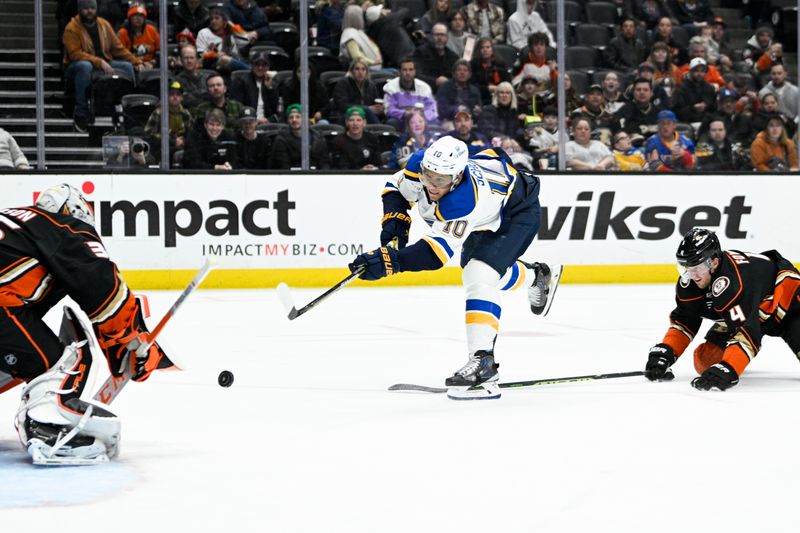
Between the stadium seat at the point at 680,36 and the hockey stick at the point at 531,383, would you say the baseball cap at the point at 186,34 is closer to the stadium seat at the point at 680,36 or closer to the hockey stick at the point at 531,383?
the stadium seat at the point at 680,36

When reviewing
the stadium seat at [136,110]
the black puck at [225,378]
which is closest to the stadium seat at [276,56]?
the stadium seat at [136,110]

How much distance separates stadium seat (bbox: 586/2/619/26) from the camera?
35.1 feet

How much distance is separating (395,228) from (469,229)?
441 millimetres

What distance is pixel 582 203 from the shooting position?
10.3 meters

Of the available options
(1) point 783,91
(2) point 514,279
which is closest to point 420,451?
(2) point 514,279

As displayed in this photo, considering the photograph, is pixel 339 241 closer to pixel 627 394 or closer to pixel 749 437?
pixel 627 394

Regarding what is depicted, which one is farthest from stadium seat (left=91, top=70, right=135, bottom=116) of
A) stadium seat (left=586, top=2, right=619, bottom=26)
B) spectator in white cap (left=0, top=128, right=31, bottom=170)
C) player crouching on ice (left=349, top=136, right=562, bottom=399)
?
player crouching on ice (left=349, top=136, right=562, bottom=399)

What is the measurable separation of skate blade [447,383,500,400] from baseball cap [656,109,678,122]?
663 centimetres

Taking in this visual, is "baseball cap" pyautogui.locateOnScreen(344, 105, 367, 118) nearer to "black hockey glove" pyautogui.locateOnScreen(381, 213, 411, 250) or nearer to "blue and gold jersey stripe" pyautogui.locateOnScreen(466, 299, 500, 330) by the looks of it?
"black hockey glove" pyautogui.locateOnScreen(381, 213, 411, 250)

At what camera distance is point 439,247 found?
15.3 ft

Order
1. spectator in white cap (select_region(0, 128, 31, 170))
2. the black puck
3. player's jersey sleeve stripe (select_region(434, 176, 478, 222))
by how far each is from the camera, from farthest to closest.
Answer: spectator in white cap (select_region(0, 128, 31, 170)), player's jersey sleeve stripe (select_region(434, 176, 478, 222)), the black puck

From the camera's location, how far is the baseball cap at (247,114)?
9672 millimetres

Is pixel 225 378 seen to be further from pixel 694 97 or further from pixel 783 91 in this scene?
pixel 783 91

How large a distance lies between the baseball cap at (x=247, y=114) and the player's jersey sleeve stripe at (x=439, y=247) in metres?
5.28
